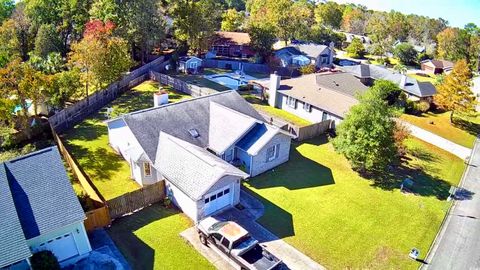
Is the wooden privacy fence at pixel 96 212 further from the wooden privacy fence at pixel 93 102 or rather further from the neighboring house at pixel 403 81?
the neighboring house at pixel 403 81

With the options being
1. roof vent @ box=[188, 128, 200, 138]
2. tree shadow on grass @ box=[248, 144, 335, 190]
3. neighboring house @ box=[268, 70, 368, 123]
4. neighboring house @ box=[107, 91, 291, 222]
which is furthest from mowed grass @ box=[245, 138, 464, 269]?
neighboring house @ box=[268, 70, 368, 123]

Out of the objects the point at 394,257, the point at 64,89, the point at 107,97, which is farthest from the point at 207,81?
the point at 394,257

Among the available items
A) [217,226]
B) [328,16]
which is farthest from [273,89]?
[328,16]

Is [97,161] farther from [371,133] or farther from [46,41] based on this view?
[46,41]

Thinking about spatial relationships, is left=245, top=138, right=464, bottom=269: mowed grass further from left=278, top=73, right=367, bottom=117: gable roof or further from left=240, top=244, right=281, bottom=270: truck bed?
left=278, top=73, right=367, bottom=117: gable roof

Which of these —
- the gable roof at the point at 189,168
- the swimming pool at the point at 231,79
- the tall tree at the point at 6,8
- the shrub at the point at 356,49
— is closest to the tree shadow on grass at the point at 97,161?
the gable roof at the point at 189,168
